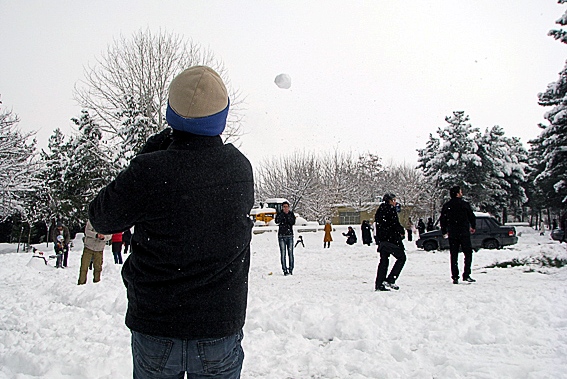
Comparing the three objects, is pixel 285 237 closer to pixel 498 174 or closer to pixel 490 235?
pixel 490 235

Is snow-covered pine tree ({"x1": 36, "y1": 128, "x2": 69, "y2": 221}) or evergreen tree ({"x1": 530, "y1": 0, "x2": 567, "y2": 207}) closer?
evergreen tree ({"x1": 530, "y1": 0, "x2": 567, "y2": 207})

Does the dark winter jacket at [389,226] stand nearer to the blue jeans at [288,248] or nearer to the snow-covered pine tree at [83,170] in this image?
the blue jeans at [288,248]

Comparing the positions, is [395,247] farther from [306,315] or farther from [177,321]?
[177,321]

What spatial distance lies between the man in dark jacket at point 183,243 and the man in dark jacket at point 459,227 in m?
7.51

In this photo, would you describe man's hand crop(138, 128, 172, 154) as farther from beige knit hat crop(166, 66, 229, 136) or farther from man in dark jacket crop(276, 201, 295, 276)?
man in dark jacket crop(276, 201, 295, 276)

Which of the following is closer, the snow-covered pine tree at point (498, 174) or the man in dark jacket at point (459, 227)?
the man in dark jacket at point (459, 227)

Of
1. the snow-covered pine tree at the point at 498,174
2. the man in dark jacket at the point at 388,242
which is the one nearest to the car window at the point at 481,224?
the man in dark jacket at the point at 388,242

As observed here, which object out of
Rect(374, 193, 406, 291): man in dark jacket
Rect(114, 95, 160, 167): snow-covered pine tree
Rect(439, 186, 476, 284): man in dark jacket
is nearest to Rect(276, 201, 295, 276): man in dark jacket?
Rect(374, 193, 406, 291): man in dark jacket

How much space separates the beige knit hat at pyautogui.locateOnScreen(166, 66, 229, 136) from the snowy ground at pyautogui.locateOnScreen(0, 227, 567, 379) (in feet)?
8.72

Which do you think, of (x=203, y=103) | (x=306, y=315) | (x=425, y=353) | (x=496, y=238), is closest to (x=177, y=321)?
(x=203, y=103)

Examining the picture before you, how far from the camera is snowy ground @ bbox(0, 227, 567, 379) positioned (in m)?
3.76

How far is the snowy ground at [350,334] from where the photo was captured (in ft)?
12.3

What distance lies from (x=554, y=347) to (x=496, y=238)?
52.7 ft

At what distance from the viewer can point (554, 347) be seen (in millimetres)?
3988
